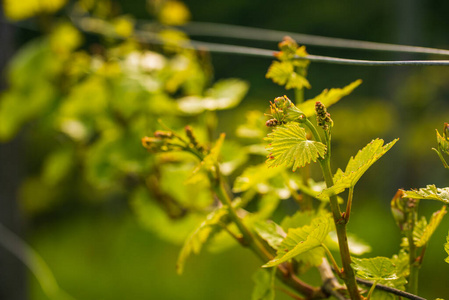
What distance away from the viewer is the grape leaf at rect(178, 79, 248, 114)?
39.5 inches

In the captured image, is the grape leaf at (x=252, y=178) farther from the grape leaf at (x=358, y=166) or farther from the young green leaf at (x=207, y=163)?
the grape leaf at (x=358, y=166)

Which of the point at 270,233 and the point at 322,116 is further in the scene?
the point at 270,233

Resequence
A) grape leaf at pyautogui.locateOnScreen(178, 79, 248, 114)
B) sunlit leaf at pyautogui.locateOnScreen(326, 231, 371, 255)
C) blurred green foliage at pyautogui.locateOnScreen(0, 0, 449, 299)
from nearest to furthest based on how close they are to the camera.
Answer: sunlit leaf at pyautogui.locateOnScreen(326, 231, 371, 255) < grape leaf at pyautogui.locateOnScreen(178, 79, 248, 114) < blurred green foliage at pyautogui.locateOnScreen(0, 0, 449, 299)

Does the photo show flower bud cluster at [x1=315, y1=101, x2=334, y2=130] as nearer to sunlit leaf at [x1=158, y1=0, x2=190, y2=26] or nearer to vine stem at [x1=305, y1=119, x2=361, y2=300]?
vine stem at [x1=305, y1=119, x2=361, y2=300]

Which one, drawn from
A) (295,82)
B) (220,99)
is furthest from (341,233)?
(220,99)

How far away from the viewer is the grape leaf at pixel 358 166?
0.42 metres

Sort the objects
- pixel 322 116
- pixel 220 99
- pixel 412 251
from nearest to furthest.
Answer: pixel 322 116, pixel 412 251, pixel 220 99

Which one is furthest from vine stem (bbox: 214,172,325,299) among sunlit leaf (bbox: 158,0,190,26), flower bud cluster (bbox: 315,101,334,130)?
sunlit leaf (bbox: 158,0,190,26)

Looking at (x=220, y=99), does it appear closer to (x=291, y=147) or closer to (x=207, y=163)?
(x=207, y=163)

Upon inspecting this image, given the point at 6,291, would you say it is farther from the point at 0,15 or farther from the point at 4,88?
the point at 0,15

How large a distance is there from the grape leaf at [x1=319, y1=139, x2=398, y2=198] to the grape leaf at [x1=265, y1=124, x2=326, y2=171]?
3 centimetres

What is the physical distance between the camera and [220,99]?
106 cm

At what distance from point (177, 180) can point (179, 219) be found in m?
0.14

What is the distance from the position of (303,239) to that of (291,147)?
0.37ft
